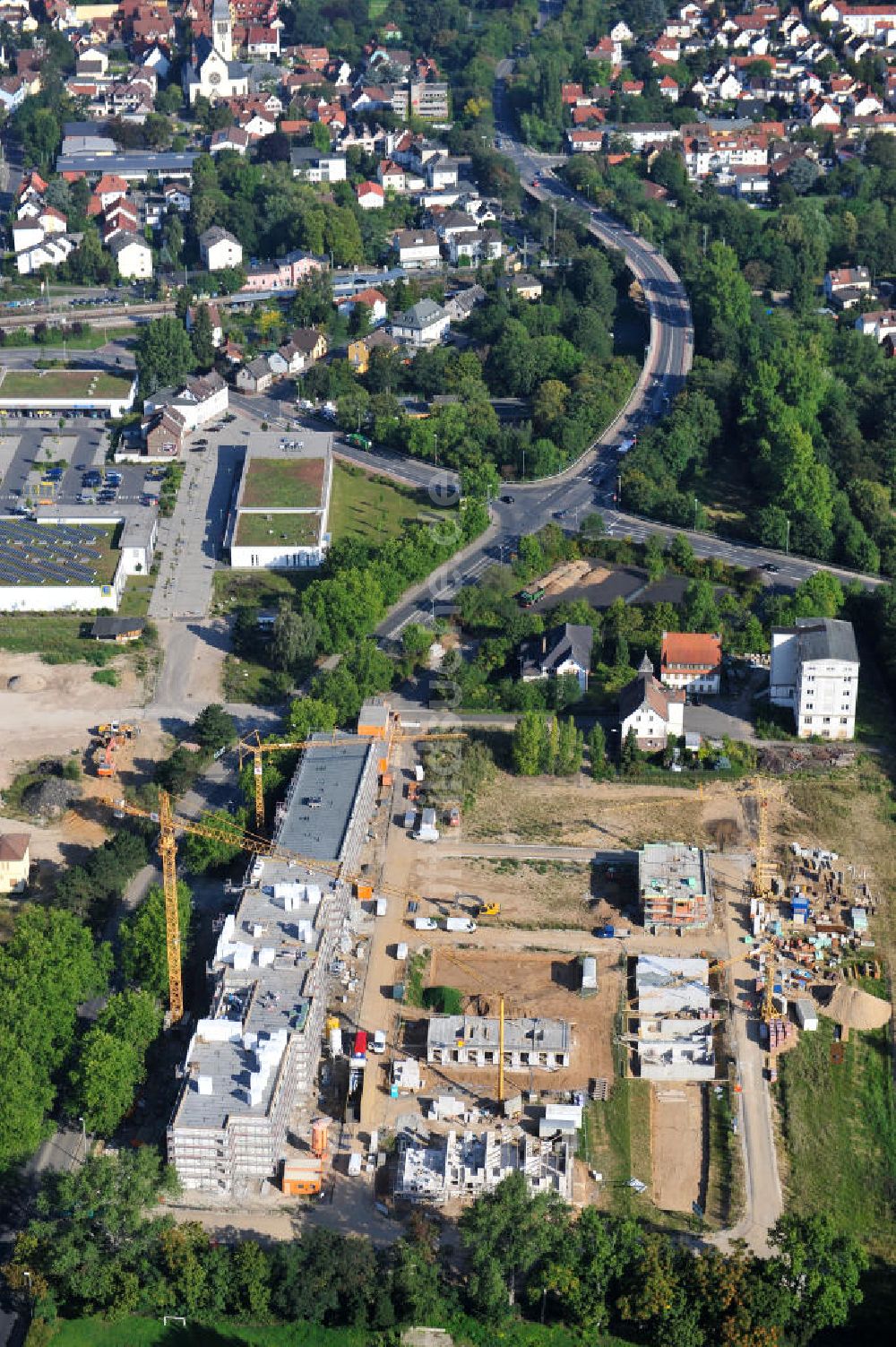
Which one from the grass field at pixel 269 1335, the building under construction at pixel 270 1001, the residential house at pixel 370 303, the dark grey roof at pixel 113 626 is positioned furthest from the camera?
the residential house at pixel 370 303

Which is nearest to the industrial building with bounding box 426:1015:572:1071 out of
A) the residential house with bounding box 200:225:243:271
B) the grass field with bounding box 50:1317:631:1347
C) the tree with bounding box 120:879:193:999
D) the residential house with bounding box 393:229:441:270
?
the tree with bounding box 120:879:193:999

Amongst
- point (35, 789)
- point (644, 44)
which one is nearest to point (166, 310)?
point (35, 789)

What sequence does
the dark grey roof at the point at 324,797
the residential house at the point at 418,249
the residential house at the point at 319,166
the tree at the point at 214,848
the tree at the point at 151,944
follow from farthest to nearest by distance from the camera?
the residential house at the point at 319,166, the residential house at the point at 418,249, the tree at the point at 214,848, the dark grey roof at the point at 324,797, the tree at the point at 151,944

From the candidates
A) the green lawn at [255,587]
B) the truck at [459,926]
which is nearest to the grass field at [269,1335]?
the truck at [459,926]

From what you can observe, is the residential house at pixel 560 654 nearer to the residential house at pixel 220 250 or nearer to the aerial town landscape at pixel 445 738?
the aerial town landscape at pixel 445 738

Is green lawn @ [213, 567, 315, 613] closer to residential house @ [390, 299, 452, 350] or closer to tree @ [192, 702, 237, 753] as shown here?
tree @ [192, 702, 237, 753]

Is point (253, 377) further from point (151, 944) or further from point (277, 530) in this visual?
point (151, 944)

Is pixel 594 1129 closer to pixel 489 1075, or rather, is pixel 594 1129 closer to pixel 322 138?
pixel 489 1075
